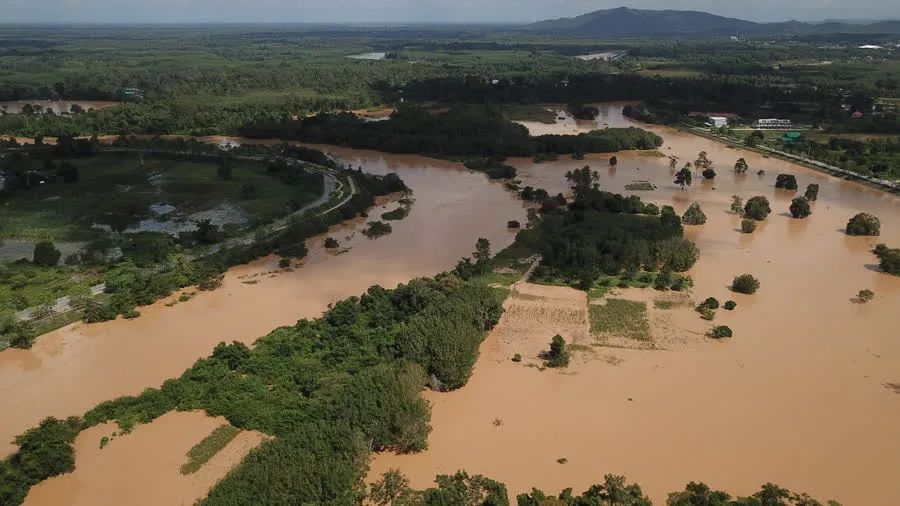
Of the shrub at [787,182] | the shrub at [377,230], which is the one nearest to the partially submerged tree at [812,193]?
the shrub at [787,182]

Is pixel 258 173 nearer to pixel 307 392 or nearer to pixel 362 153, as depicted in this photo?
pixel 362 153

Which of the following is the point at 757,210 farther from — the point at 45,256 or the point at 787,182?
the point at 45,256

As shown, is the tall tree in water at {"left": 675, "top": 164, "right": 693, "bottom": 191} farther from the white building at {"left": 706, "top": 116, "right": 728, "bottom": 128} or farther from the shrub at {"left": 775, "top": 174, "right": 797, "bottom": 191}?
the white building at {"left": 706, "top": 116, "right": 728, "bottom": 128}

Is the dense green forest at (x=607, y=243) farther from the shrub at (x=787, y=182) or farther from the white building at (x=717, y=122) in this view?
the white building at (x=717, y=122)

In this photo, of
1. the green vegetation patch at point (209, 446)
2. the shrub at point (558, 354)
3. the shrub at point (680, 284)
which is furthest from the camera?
the shrub at point (680, 284)

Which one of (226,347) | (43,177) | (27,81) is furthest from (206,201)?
(27,81)

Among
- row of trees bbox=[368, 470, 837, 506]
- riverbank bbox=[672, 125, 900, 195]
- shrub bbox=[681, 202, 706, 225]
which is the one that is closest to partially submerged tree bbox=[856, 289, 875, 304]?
shrub bbox=[681, 202, 706, 225]
